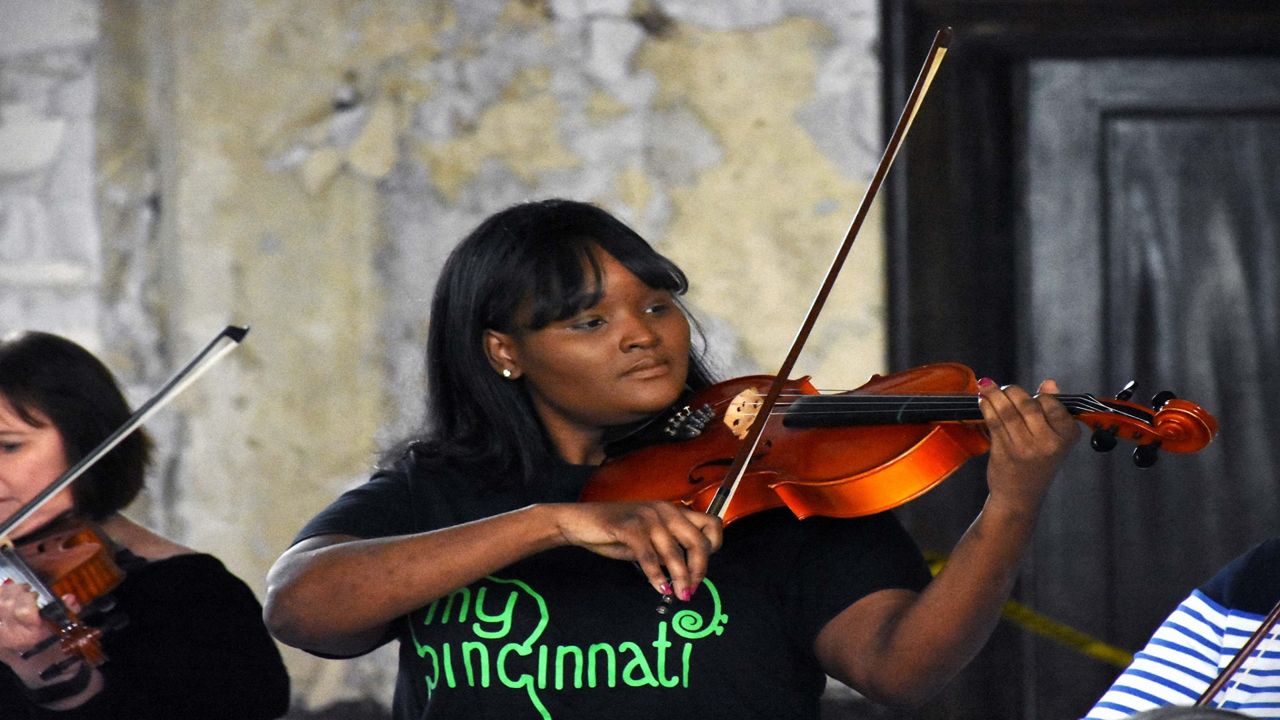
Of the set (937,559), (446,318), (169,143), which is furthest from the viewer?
(169,143)

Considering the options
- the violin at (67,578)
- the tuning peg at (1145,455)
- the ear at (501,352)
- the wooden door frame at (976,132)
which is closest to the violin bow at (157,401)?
the violin at (67,578)

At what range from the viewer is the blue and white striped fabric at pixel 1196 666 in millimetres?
1512

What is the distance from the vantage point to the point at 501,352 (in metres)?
1.88

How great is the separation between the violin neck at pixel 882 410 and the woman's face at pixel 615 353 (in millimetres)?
146

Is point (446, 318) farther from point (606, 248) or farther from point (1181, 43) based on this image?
point (1181, 43)

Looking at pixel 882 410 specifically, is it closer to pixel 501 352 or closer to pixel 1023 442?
pixel 1023 442

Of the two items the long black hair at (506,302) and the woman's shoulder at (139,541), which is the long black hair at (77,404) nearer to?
the woman's shoulder at (139,541)

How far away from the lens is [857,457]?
167 cm

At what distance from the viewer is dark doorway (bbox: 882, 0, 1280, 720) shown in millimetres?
2914

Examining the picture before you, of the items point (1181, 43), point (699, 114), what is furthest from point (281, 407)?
point (1181, 43)

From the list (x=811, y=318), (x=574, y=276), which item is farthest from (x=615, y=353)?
(x=811, y=318)

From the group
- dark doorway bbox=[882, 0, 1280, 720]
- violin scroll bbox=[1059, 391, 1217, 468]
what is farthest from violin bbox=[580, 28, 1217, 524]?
dark doorway bbox=[882, 0, 1280, 720]

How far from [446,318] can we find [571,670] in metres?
0.49

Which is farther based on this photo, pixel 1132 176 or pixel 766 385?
pixel 1132 176
